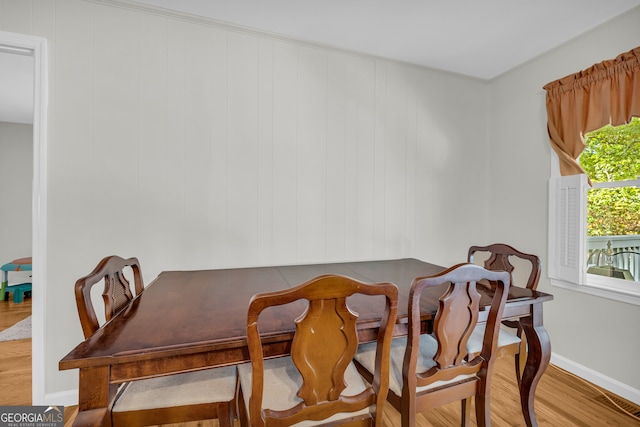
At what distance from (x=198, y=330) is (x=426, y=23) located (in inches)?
95.8

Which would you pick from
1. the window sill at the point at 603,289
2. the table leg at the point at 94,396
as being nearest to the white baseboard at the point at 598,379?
the window sill at the point at 603,289

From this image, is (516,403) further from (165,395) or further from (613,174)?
(165,395)

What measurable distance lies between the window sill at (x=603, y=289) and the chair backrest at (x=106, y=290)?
3.04 metres

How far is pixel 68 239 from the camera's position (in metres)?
1.87

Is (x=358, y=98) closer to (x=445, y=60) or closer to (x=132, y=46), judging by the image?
(x=445, y=60)

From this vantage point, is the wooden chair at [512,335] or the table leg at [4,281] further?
the table leg at [4,281]

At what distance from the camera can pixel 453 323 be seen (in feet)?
3.97

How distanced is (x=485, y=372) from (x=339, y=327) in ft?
2.61

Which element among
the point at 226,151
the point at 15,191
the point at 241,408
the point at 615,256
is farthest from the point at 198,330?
the point at 15,191

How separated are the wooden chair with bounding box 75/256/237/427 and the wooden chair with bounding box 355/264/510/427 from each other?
0.63m

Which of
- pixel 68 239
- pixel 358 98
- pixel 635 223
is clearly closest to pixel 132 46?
pixel 68 239

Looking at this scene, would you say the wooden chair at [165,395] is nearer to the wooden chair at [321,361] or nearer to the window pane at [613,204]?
the wooden chair at [321,361]

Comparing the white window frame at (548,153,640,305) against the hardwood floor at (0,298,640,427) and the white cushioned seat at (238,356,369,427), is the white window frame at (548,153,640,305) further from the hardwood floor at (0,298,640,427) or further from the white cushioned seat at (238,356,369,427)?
the white cushioned seat at (238,356,369,427)

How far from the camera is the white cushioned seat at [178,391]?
1089 mm
